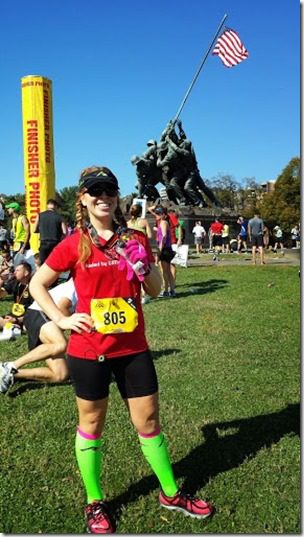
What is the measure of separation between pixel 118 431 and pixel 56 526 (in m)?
1.20

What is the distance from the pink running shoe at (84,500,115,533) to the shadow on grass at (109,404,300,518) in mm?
147

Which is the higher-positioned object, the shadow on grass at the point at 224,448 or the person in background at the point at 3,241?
the person in background at the point at 3,241

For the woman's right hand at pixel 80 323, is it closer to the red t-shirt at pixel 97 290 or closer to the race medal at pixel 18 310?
the red t-shirt at pixel 97 290

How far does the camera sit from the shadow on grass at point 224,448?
323 cm

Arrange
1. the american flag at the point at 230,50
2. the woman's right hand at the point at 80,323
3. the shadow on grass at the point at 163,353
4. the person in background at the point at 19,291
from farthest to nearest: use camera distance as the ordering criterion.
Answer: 1. the american flag at the point at 230,50
2. the person in background at the point at 19,291
3. the shadow on grass at the point at 163,353
4. the woman's right hand at the point at 80,323

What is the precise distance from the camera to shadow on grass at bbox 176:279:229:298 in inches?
448

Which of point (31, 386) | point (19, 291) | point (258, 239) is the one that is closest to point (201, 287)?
point (258, 239)

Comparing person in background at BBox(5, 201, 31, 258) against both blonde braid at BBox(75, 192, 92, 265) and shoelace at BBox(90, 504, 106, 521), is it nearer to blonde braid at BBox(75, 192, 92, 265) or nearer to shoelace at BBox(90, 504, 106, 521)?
blonde braid at BBox(75, 192, 92, 265)

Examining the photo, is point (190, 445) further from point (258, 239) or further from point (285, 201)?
point (285, 201)

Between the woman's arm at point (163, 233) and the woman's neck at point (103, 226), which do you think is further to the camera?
the woman's arm at point (163, 233)

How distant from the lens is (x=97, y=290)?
2.71 meters

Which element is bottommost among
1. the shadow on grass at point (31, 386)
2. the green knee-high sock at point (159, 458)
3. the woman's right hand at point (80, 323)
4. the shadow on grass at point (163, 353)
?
the shadow on grass at point (31, 386)

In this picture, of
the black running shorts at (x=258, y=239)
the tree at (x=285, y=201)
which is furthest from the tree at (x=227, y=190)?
the black running shorts at (x=258, y=239)

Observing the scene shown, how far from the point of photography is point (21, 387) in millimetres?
5059
